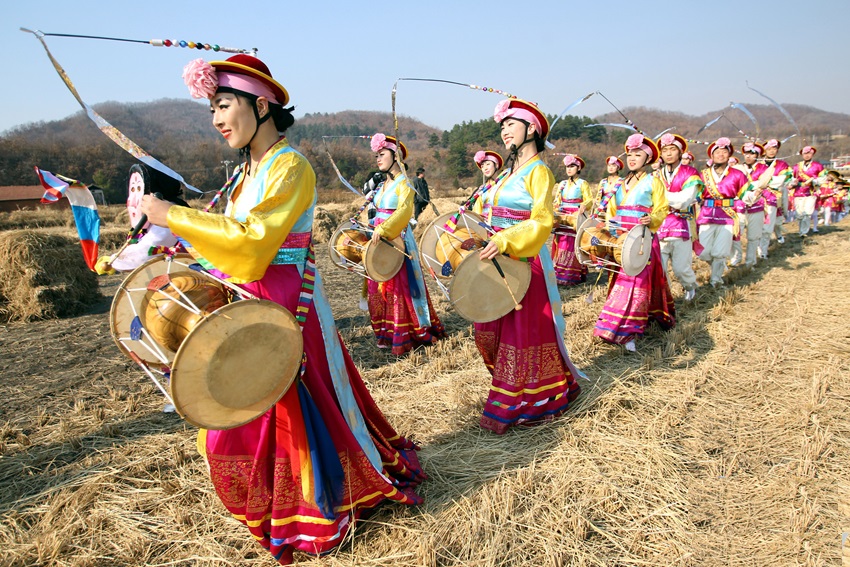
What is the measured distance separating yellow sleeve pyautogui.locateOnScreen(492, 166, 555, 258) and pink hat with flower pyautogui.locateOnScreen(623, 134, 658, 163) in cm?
245

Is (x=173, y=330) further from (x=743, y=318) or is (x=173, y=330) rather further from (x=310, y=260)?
(x=743, y=318)

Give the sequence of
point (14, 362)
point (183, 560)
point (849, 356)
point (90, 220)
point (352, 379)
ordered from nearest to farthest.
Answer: point (183, 560) → point (352, 379) → point (90, 220) → point (849, 356) → point (14, 362)

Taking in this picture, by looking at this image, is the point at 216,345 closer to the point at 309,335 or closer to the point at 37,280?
the point at 309,335

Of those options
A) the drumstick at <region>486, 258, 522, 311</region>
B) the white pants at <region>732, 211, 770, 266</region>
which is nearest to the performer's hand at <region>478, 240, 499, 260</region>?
the drumstick at <region>486, 258, 522, 311</region>

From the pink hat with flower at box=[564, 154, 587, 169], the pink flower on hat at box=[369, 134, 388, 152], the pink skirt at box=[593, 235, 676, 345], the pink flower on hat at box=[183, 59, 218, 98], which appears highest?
the pink flower on hat at box=[183, 59, 218, 98]

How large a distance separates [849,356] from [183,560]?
18.7ft

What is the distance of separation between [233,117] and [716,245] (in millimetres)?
7973

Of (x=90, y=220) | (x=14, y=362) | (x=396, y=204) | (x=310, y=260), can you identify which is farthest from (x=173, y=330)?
(x=14, y=362)

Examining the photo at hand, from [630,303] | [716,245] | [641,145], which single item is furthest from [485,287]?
[716,245]

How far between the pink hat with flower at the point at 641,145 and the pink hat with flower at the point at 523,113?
7.38 feet

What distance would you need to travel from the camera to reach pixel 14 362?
19.4 ft

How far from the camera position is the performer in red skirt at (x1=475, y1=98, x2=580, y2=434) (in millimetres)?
3742

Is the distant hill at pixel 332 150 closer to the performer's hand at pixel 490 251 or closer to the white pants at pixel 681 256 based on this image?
the white pants at pixel 681 256

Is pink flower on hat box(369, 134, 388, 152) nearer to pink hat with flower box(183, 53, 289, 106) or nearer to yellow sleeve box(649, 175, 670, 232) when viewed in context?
yellow sleeve box(649, 175, 670, 232)
